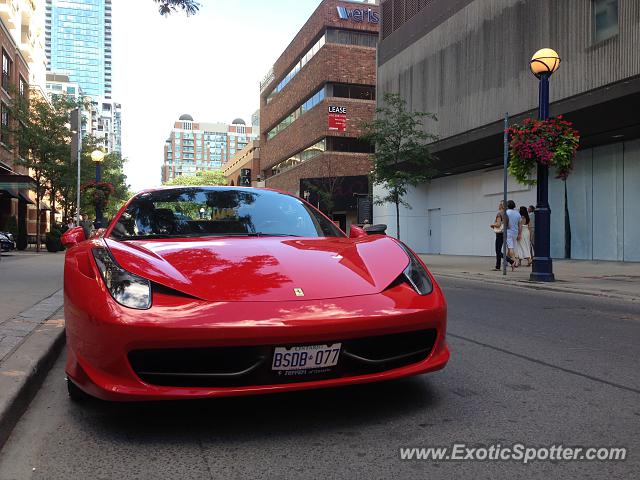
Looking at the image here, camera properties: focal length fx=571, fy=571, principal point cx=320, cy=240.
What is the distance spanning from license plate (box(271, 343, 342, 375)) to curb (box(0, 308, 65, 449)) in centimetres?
134

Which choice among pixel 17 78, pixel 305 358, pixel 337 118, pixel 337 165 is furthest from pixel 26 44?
pixel 305 358

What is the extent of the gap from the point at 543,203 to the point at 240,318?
10.4 metres

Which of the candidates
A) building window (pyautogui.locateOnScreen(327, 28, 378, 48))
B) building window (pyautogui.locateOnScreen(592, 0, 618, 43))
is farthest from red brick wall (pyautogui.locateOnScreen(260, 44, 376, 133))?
building window (pyautogui.locateOnScreen(592, 0, 618, 43))

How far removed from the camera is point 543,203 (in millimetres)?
11719

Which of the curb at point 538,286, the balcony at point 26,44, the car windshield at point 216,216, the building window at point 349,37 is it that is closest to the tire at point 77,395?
the car windshield at point 216,216

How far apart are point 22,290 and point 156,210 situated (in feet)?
18.3

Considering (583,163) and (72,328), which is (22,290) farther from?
(583,163)

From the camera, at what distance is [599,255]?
19.8m

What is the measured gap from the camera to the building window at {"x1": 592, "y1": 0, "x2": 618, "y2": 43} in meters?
16.0

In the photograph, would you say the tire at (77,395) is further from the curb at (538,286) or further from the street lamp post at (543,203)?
the street lamp post at (543,203)

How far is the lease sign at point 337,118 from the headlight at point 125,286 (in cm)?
3852

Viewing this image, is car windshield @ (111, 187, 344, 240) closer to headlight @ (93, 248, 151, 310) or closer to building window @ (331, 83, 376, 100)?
headlight @ (93, 248, 151, 310)

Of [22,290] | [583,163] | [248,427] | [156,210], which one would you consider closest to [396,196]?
[583,163]

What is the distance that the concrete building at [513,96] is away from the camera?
16297 millimetres
